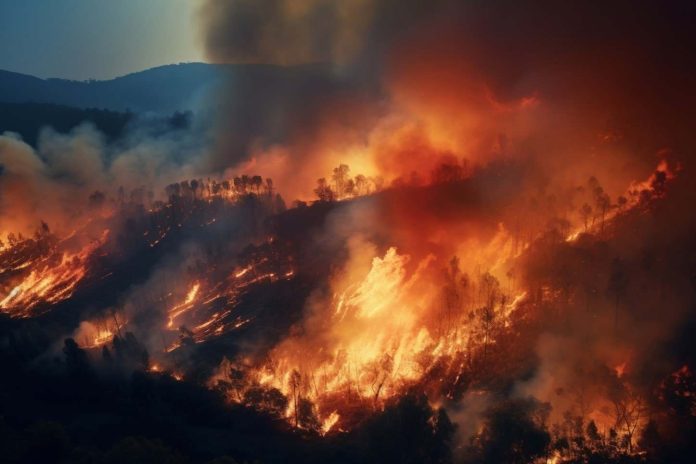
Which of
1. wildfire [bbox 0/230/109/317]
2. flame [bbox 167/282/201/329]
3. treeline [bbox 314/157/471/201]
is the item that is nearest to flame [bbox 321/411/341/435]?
flame [bbox 167/282/201/329]

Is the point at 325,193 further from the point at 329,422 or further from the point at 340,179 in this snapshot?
the point at 329,422

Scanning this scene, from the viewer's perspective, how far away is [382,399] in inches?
1861

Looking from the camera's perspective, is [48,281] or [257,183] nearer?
[48,281]

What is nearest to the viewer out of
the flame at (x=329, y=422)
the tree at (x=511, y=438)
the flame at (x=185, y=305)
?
the tree at (x=511, y=438)

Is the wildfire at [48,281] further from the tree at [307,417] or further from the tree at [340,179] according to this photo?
the tree at [307,417]

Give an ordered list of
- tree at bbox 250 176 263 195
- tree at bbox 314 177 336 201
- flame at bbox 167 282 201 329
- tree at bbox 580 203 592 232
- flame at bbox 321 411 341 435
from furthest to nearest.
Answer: tree at bbox 250 176 263 195
tree at bbox 314 177 336 201
flame at bbox 167 282 201 329
tree at bbox 580 203 592 232
flame at bbox 321 411 341 435

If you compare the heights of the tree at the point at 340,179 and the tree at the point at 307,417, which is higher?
the tree at the point at 340,179

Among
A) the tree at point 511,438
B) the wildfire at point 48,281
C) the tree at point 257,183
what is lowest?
the tree at point 511,438

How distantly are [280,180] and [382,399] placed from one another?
54.2m

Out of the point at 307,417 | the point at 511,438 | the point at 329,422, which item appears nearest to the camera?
the point at 511,438

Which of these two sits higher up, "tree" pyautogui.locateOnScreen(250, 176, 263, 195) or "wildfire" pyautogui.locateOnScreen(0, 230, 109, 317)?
"tree" pyautogui.locateOnScreen(250, 176, 263, 195)

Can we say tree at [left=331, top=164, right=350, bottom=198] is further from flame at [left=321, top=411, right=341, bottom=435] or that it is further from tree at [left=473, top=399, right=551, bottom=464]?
tree at [left=473, top=399, right=551, bottom=464]

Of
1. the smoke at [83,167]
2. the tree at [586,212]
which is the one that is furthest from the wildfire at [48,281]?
the tree at [586,212]

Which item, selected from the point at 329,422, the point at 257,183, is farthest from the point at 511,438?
the point at 257,183
